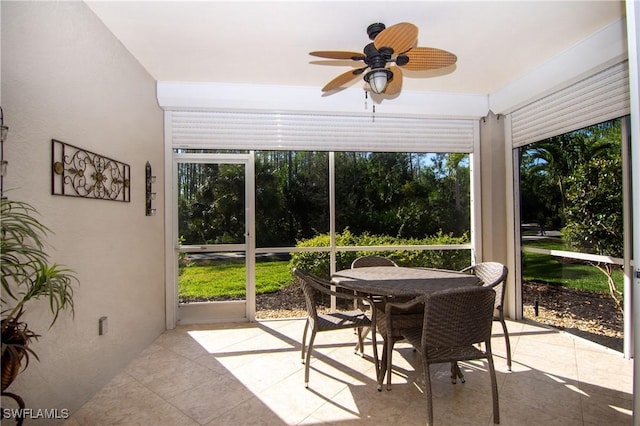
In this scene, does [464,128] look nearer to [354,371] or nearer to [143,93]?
[354,371]

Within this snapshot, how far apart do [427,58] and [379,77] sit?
0.34 metres

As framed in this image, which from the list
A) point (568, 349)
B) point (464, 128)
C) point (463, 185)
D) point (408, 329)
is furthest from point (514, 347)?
point (464, 128)

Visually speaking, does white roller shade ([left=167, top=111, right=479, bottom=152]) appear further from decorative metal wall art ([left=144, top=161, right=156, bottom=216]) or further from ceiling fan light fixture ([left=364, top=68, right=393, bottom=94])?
ceiling fan light fixture ([left=364, top=68, right=393, bottom=94])

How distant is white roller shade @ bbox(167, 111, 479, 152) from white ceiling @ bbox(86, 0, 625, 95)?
535mm

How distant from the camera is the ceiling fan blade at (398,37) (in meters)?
1.83

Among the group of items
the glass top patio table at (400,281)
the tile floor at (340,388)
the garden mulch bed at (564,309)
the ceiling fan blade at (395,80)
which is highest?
the ceiling fan blade at (395,80)

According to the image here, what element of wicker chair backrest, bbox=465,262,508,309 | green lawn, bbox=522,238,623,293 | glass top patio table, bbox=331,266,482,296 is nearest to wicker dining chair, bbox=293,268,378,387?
glass top patio table, bbox=331,266,482,296

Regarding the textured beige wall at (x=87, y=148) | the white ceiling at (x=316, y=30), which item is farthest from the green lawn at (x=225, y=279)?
the white ceiling at (x=316, y=30)

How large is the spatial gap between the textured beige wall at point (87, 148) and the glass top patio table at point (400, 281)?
1780mm

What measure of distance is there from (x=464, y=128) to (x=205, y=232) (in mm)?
3445

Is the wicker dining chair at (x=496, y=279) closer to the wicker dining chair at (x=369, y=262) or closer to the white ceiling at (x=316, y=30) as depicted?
the wicker dining chair at (x=369, y=262)

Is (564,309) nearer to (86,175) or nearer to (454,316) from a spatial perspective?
(454,316)

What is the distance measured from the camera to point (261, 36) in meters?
2.70

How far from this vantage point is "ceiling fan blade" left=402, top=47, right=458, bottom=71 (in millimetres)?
2139
